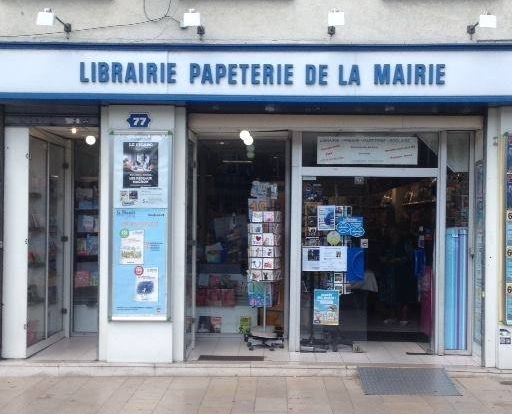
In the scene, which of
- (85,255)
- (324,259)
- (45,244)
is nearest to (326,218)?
(324,259)

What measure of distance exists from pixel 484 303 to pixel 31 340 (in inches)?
213

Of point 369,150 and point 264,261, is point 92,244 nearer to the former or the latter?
point 264,261

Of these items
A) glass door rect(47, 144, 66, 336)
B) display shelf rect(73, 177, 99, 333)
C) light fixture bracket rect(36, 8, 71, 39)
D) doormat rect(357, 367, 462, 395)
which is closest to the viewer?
doormat rect(357, 367, 462, 395)

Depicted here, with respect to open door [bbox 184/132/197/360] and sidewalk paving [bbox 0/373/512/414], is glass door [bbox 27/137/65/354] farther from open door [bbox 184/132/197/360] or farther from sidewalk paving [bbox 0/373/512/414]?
open door [bbox 184/132/197/360]

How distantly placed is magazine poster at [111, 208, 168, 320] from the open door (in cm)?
45

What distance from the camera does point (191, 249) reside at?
8.62 meters

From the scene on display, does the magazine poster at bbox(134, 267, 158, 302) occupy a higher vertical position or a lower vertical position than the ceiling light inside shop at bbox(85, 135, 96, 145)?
lower

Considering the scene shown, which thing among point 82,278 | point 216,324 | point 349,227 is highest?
point 349,227

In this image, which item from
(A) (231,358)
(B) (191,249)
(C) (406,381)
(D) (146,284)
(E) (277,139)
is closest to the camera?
(C) (406,381)

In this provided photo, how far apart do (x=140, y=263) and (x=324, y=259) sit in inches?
90.9

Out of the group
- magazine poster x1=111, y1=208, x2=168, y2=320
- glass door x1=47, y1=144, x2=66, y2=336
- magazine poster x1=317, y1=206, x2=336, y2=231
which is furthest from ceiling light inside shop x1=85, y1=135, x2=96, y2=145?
magazine poster x1=317, y1=206, x2=336, y2=231

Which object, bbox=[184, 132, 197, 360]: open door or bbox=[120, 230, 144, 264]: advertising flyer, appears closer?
bbox=[120, 230, 144, 264]: advertising flyer

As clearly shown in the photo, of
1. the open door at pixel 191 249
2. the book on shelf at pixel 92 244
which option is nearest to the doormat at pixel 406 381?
the open door at pixel 191 249

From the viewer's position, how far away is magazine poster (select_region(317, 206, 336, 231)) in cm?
868
